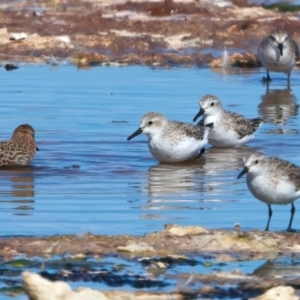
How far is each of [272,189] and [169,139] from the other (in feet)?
13.7

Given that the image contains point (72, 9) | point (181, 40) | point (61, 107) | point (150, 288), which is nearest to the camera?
point (150, 288)

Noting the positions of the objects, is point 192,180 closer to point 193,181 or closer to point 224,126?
point 193,181

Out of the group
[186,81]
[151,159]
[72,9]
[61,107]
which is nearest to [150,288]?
[151,159]

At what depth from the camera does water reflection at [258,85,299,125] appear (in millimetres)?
17619

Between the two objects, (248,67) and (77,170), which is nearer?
(77,170)

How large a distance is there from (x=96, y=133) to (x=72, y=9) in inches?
547

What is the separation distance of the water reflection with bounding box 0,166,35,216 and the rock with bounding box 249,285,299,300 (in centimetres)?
393

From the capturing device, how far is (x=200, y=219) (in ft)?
35.1

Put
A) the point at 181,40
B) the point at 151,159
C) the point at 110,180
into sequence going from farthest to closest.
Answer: the point at 181,40 < the point at 151,159 < the point at 110,180

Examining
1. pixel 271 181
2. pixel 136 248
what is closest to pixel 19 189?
pixel 271 181

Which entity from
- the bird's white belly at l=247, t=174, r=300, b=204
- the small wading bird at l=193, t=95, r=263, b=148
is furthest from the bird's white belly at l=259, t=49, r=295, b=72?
the bird's white belly at l=247, t=174, r=300, b=204

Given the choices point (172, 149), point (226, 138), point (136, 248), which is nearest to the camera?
point (136, 248)

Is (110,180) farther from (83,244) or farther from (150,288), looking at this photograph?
(150,288)

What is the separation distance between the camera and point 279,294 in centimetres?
745
